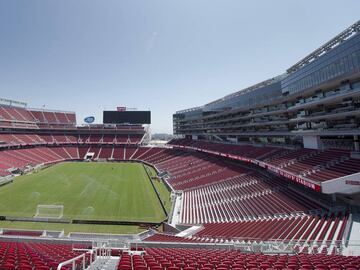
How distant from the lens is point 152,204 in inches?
1380

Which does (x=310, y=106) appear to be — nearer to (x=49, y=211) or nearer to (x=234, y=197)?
(x=234, y=197)

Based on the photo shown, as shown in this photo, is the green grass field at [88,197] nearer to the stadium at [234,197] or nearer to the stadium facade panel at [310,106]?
the stadium at [234,197]

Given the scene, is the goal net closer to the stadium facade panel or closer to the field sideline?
the field sideline

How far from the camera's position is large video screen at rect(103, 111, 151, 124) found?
95.1 meters

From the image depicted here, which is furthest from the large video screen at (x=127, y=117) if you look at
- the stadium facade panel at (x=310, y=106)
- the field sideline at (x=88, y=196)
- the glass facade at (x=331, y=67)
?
the glass facade at (x=331, y=67)

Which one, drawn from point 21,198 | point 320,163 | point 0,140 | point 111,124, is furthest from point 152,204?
point 111,124

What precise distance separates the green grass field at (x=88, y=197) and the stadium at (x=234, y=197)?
179 millimetres

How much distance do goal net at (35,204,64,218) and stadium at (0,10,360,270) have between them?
0.45 ft

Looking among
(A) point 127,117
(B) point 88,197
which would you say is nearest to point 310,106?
(B) point 88,197

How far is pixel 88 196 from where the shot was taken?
37.7 meters

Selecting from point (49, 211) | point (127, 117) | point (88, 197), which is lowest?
point (49, 211)

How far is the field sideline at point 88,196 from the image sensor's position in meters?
30.5

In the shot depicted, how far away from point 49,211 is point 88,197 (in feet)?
23.8

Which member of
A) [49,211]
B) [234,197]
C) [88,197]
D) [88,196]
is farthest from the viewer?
[88,196]
